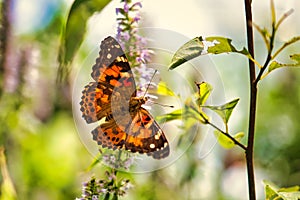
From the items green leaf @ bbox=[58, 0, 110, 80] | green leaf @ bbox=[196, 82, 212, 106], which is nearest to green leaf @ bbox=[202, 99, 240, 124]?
green leaf @ bbox=[196, 82, 212, 106]

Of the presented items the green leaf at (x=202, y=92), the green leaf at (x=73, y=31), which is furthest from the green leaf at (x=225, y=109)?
the green leaf at (x=73, y=31)

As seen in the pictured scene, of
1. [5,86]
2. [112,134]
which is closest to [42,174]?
[5,86]

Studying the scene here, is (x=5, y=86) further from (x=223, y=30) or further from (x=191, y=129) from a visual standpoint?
(x=223, y=30)

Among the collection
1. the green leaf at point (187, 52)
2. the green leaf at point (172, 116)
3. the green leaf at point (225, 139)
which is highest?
the green leaf at point (187, 52)

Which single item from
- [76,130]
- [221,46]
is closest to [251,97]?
[221,46]

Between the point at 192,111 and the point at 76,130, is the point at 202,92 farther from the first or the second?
the point at 76,130

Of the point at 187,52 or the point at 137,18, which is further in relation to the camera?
the point at 137,18

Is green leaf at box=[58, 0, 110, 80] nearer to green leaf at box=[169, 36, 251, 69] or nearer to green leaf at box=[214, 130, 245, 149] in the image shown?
green leaf at box=[169, 36, 251, 69]

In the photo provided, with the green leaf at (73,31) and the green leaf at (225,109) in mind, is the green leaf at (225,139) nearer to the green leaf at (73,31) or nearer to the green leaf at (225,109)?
the green leaf at (225,109)
